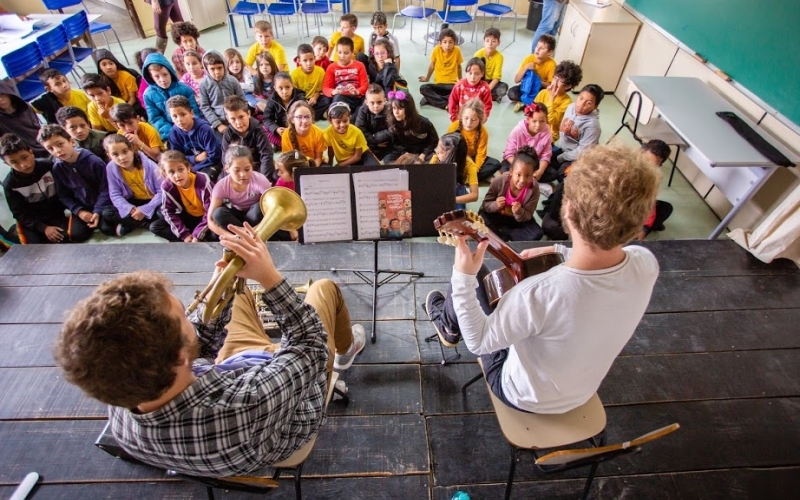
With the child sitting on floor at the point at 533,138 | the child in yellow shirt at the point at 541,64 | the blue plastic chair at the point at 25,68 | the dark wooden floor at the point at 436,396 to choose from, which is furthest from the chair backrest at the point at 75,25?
the child in yellow shirt at the point at 541,64

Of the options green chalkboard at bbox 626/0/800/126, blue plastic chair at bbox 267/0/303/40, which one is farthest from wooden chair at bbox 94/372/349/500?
blue plastic chair at bbox 267/0/303/40

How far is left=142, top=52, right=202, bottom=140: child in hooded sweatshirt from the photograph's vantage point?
4102 mm

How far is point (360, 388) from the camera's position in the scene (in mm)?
2123

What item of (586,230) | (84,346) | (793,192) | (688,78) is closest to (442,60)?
(688,78)

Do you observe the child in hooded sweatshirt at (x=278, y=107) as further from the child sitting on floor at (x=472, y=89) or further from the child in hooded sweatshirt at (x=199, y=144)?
the child sitting on floor at (x=472, y=89)

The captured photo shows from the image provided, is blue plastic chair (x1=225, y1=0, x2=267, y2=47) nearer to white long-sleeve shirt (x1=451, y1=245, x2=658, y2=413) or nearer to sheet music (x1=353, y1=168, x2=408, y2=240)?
sheet music (x1=353, y1=168, x2=408, y2=240)

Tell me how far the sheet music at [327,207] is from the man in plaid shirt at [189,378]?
0.69 meters

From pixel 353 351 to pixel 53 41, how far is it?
4963 mm

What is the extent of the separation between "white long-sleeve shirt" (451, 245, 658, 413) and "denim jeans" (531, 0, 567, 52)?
5.97m

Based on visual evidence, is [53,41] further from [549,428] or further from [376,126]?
[549,428]

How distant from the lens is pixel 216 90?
427cm

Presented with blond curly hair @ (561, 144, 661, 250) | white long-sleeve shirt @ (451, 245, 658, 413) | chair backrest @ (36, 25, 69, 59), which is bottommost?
chair backrest @ (36, 25, 69, 59)

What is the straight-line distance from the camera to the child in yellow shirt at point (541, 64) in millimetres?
4984

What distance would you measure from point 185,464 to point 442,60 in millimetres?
5232
